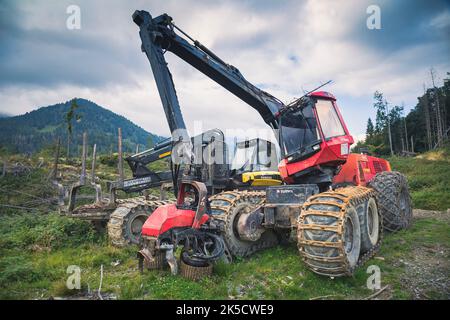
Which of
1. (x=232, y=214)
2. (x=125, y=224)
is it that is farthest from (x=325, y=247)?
(x=125, y=224)

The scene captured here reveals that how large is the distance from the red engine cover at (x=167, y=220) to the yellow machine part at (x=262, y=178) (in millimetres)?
3914

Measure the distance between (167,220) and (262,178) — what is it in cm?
470

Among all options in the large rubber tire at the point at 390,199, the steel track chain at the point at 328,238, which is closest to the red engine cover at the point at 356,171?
the large rubber tire at the point at 390,199

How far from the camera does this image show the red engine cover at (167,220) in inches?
196

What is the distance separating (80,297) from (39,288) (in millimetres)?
1223

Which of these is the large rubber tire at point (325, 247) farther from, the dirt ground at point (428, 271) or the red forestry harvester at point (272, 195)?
the dirt ground at point (428, 271)

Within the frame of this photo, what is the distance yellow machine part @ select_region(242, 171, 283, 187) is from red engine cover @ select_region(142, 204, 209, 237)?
3.91 m

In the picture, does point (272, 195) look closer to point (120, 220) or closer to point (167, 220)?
point (167, 220)

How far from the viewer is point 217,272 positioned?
5.34m

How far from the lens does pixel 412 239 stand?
765 centimetres

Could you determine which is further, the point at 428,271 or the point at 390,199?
the point at 390,199

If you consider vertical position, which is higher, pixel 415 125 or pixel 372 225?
pixel 415 125

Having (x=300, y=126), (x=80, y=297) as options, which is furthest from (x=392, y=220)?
(x=80, y=297)
